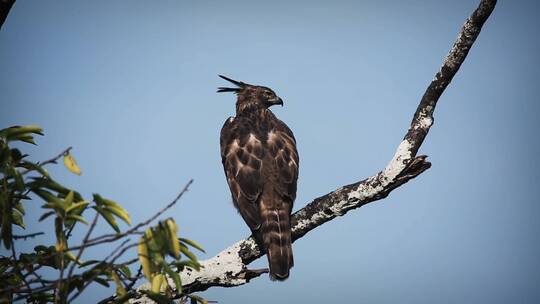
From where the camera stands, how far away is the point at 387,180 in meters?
5.30

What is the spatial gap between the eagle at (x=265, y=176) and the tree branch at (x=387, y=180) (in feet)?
1.55

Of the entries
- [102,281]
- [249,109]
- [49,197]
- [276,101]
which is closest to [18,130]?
[49,197]

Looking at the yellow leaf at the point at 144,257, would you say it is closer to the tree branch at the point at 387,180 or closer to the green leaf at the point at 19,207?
the green leaf at the point at 19,207

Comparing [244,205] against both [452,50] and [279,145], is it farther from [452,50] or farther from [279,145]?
[452,50]

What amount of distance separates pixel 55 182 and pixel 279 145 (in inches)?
174

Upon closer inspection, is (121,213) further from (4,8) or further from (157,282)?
(4,8)

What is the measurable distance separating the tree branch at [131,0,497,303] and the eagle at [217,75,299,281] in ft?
1.55

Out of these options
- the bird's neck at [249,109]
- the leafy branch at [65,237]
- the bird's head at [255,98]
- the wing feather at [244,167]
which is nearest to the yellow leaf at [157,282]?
the leafy branch at [65,237]

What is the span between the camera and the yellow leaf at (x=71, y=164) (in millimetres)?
3407

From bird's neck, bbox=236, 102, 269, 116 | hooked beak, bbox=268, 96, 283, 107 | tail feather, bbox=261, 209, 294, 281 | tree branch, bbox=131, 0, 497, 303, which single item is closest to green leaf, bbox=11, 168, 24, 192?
tree branch, bbox=131, 0, 497, 303

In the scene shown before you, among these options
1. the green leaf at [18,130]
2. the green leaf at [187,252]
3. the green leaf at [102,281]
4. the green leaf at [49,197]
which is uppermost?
the green leaf at [18,130]

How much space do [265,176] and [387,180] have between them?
1.96 meters

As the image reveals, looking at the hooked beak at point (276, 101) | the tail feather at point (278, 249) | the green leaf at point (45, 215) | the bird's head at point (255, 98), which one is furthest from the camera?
the hooked beak at point (276, 101)

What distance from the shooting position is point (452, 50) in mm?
5195
